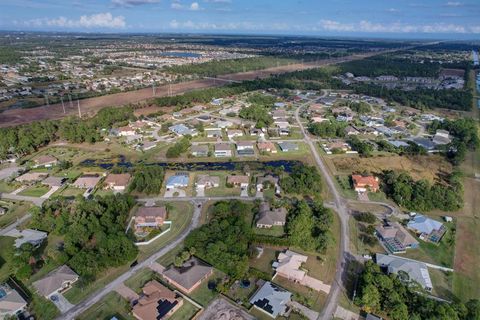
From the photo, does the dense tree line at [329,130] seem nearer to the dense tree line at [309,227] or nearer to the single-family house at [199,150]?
the single-family house at [199,150]

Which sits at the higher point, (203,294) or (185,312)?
(203,294)

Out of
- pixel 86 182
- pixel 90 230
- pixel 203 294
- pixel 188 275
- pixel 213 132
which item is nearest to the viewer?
pixel 203 294

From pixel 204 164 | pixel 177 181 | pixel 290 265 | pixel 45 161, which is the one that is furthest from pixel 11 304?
pixel 45 161

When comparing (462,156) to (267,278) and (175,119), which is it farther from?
(175,119)

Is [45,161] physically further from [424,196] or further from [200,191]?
[424,196]

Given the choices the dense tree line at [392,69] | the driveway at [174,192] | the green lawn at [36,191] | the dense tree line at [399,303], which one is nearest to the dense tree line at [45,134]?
the green lawn at [36,191]

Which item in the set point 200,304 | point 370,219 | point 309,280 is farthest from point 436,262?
point 200,304
